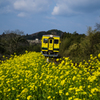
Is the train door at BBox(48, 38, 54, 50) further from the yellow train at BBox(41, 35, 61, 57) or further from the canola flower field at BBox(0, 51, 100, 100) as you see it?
the canola flower field at BBox(0, 51, 100, 100)

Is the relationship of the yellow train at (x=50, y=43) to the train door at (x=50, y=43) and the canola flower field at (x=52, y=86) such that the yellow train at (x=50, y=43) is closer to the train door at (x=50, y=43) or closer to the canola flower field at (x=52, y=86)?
the train door at (x=50, y=43)

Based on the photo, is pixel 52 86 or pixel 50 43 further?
pixel 50 43

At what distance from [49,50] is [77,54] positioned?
2931 millimetres

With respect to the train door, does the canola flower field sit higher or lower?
lower

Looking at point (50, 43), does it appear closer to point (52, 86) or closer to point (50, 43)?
point (50, 43)

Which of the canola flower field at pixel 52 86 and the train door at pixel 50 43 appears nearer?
the canola flower field at pixel 52 86

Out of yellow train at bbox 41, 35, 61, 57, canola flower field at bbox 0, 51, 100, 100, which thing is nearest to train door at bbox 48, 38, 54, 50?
yellow train at bbox 41, 35, 61, 57

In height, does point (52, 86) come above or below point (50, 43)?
below

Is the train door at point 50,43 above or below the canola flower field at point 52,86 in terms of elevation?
above

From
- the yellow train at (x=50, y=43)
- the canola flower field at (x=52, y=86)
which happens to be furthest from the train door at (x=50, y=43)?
the canola flower field at (x=52, y=86)

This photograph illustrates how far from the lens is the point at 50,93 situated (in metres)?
3.61

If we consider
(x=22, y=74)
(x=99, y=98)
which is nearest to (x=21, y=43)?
(x=22, y=74)

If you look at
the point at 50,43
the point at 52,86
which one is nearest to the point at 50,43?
the point at 50,43

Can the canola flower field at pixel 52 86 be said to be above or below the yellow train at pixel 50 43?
below
